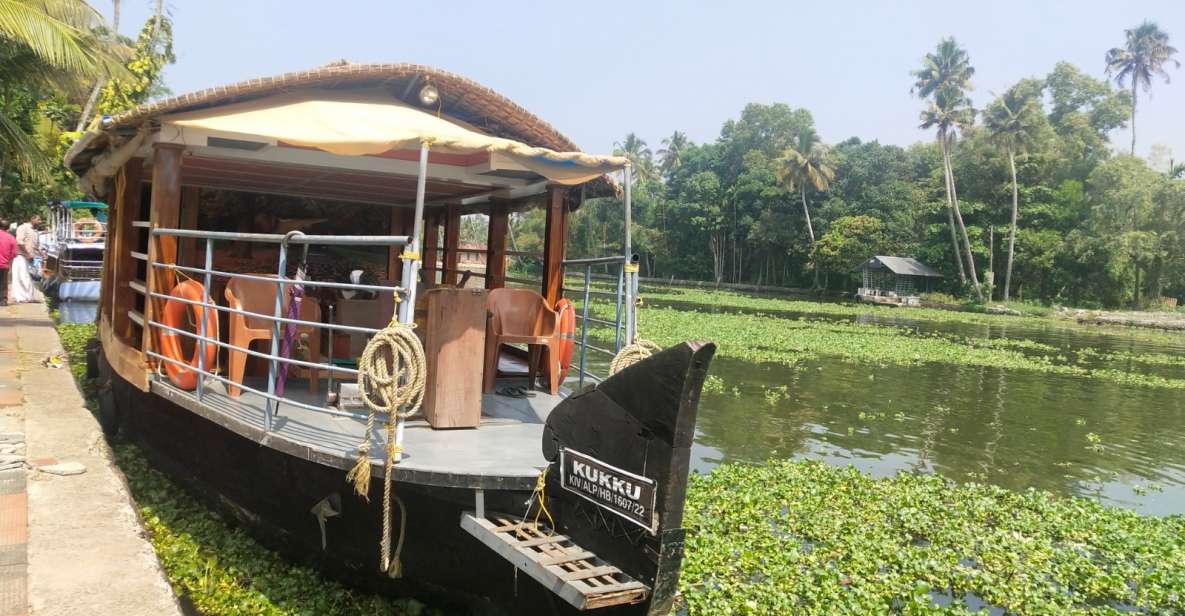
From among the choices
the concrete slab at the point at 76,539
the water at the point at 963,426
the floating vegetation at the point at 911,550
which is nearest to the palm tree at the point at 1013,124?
the water at the point at 963,426

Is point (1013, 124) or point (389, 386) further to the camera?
point (1013, 124)

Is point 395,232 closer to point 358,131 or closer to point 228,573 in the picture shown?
point 358,131

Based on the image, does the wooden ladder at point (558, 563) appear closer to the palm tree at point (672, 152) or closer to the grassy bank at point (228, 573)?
the grassy bank at point (228, 573)

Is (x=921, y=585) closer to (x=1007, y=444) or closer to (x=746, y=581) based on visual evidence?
(x=746, y=581)

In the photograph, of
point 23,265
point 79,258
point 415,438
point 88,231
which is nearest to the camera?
point 415,438

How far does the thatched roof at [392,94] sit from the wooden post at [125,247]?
Result: 30 cm

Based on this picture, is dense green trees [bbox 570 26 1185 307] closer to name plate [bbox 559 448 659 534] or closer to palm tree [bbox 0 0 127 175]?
palm tree [bbox 0 0 127 175]

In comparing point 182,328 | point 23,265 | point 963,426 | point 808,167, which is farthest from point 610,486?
point 808,167

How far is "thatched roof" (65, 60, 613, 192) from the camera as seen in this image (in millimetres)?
5062

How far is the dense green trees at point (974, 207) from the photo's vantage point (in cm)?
4406

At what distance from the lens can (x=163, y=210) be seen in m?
5.48

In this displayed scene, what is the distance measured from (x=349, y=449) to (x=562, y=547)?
1253 mm

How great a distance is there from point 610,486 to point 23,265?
49.4 feet

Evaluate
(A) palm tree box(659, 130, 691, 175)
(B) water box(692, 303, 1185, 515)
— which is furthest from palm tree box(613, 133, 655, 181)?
(B) water box(692, 303, 1185, 515)
